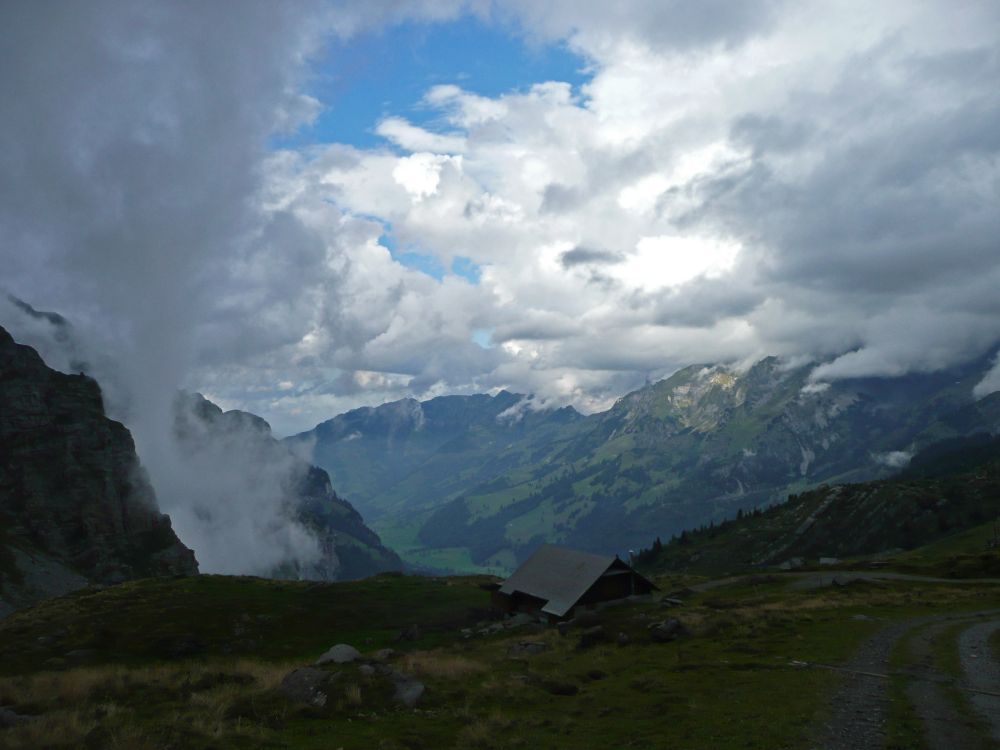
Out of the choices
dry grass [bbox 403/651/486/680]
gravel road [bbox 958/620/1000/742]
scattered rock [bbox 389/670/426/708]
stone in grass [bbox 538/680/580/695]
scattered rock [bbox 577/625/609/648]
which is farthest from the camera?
scattered rock [bbox 577/625/609/648]


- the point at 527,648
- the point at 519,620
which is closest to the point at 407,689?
the point at 527,648

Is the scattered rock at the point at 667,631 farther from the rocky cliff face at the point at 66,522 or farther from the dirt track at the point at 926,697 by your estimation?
the rocky cliff face at the point at 66,522

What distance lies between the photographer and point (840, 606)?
159 feet

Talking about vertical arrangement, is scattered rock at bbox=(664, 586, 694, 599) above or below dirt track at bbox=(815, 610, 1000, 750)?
below

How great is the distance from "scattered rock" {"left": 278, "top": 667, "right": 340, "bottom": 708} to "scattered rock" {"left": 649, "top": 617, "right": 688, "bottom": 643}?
20800mm

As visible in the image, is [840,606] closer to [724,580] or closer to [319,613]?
[724,580]

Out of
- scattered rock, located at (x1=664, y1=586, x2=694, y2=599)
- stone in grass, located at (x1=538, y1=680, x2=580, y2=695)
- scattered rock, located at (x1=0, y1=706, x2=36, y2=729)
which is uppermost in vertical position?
scattered rock, located at (x1=0, y1=706, x2=36, y2=729)

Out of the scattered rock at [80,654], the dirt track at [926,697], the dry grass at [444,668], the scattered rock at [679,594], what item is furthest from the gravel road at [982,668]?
the scattered rock at [80,654]

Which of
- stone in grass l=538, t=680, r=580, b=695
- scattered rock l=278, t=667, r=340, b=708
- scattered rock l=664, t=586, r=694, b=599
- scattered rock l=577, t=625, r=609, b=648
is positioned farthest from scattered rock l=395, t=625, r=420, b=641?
scattered rock l=278, t=667, r=340, b=708

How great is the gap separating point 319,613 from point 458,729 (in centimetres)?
6797

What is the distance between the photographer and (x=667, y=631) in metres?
38.2

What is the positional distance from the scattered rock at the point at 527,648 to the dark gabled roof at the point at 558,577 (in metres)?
19.7

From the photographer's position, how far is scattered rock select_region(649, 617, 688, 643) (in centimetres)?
3769

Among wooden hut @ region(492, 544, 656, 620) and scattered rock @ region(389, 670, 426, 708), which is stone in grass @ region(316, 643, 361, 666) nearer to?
scattered rock @ region(389, 670, 426, 708)
